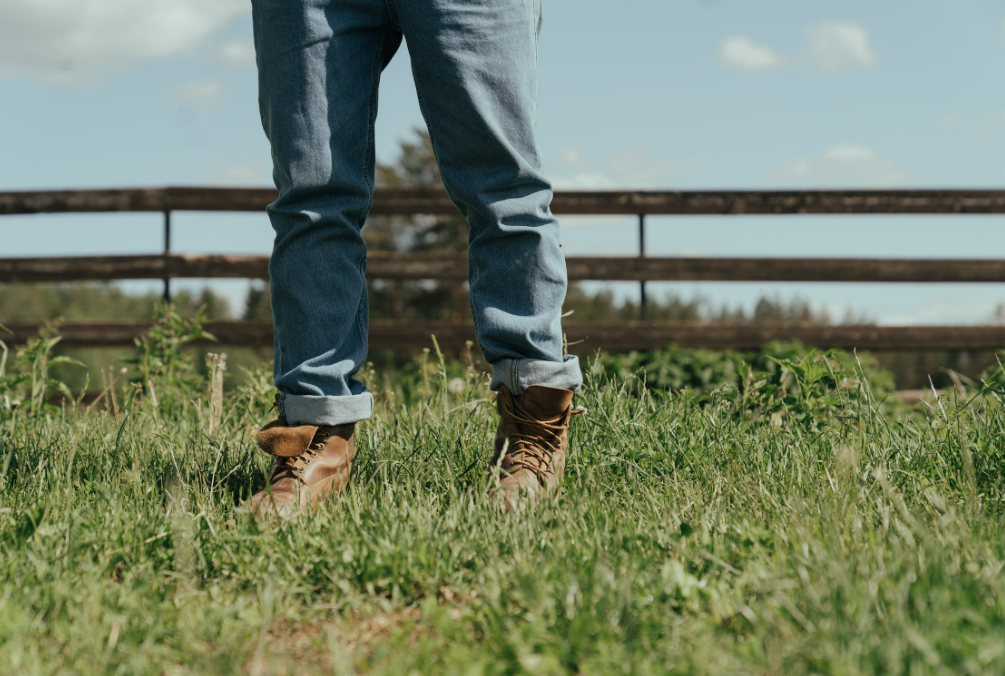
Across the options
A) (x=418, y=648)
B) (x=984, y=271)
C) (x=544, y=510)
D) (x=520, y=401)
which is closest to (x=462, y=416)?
(x=520, y=401)

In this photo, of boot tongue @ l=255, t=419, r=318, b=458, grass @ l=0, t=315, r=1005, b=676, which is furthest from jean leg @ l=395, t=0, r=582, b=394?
boot tongue @ l=255, t=419, r=318, b=458

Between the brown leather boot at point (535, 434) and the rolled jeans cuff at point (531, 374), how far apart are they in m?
0.01

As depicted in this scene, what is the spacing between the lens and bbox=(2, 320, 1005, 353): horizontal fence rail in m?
6.14

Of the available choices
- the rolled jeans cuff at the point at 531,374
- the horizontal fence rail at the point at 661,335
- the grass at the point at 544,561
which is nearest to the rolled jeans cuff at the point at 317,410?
the grass at the point at 544,561

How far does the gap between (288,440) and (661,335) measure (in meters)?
4.74

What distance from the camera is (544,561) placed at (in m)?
1.22

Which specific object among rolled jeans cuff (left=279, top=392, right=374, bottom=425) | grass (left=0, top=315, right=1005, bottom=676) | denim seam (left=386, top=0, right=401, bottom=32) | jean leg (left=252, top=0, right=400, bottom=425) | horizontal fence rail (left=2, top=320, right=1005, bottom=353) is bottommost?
horizontal fence rail (left=2, top=320, right=1005, bottom=353)

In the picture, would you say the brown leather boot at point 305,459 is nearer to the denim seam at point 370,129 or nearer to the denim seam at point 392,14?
the denim seam at point 370,129

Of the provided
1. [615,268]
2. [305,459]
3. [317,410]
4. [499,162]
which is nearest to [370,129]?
[499,162]

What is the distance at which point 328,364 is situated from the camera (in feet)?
5.88

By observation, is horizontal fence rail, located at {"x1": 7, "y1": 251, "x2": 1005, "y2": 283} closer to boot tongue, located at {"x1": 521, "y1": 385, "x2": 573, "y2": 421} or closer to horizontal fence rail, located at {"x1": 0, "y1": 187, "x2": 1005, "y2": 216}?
horizontal fence rail, located at {"x1": 0, "y1": 187, "x2": 1005, "y2": 216}

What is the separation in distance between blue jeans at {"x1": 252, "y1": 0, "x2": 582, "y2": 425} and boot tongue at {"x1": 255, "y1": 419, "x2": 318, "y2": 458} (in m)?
0.03

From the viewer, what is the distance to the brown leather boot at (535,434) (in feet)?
5.56

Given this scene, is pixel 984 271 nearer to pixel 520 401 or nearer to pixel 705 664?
pixel 520 401
